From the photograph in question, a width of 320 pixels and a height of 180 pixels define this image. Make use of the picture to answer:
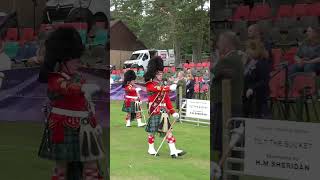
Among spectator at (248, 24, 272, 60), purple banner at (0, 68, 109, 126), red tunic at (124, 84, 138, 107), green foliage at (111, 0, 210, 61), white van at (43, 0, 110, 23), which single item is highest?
green foliage at (111, 0, 210, 61)

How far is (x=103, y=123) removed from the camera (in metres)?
4.60

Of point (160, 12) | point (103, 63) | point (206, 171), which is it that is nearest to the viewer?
point (103, 63)

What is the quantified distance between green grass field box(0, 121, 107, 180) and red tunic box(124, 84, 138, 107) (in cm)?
510

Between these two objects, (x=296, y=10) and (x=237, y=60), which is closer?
(x=296, y=10)

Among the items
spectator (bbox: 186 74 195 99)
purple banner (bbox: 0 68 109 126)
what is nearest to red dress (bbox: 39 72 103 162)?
purple banner (bbox: 0 68 109 126)

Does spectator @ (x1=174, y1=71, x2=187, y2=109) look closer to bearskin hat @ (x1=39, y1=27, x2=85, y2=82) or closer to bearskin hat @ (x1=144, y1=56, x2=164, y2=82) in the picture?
bearskin hat @ (x1=144, y1=56, x2=164, y2=82)

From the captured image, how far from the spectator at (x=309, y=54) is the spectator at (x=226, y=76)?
46cm

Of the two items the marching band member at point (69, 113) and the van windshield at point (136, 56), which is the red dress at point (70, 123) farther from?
the van windshield at point (136, 56)

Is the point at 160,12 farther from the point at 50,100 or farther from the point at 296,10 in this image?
the point at 296,10

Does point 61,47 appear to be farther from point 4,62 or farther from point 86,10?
point 4,62

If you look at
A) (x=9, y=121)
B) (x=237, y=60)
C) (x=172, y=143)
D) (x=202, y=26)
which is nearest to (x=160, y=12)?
(x=202, y=26)

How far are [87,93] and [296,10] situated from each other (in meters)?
1.90

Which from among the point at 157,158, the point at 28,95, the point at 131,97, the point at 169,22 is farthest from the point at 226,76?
the point at 131,97

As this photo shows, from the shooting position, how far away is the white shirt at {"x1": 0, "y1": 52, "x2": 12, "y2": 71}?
488 cm
